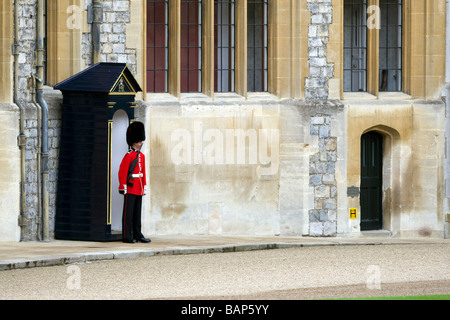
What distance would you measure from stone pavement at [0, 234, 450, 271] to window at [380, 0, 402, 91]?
8.86ft

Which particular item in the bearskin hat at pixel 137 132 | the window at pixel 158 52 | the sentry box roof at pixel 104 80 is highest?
the window at pixel 158 52

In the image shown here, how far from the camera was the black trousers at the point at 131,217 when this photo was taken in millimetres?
17828

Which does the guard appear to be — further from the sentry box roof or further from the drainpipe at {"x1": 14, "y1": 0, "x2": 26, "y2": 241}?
the drainpipe at {"x1": 14, "y1": 0, "x2": 26, "y2": 241}

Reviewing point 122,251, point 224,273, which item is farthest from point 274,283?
point 122,251

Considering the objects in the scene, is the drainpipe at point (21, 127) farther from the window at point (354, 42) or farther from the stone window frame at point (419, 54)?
the window at point (354, 42)

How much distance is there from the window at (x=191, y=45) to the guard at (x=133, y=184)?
2503 mm

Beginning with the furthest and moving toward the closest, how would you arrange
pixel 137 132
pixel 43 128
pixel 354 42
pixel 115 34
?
pixel 354 42 < pixel 115 34 < pixel 43 128 < pixel 137 132

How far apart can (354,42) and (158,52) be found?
316 centimetres

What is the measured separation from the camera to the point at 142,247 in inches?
676

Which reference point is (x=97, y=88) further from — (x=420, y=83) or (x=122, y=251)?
(x=420, y=83)

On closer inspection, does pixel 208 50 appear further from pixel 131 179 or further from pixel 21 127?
pixel 21 127

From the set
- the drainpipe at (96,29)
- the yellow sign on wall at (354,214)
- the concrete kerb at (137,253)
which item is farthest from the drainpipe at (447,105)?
the drainpipe at (96,29)

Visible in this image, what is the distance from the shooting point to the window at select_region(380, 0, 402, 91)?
68.9 ft

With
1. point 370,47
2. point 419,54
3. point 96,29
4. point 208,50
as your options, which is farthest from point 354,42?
point 96,29
